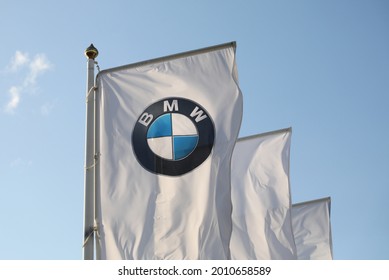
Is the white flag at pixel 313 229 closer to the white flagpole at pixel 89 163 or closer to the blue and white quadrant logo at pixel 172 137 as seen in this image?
the blue and white quadrant logo at pixel 172 137

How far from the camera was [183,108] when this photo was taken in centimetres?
1119

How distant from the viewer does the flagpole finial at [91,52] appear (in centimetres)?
1237

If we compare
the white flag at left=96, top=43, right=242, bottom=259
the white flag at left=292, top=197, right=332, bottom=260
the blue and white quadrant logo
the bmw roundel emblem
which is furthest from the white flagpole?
the white flag at left=292, top=197, right=332, bottom=260

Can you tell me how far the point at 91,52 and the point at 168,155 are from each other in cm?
303

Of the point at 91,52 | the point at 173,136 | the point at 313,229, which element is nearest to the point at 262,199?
the point at 313,229

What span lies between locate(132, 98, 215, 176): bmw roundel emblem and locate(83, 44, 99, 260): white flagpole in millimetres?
897

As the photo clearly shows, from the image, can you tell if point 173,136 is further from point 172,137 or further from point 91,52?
point 91,52

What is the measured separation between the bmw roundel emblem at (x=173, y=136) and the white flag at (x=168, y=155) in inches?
0.7

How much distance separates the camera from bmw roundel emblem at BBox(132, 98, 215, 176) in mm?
10773

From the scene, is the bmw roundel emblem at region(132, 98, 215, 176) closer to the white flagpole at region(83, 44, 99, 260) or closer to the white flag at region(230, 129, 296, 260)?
the white flagpole at region(83, 44, 99, 260)

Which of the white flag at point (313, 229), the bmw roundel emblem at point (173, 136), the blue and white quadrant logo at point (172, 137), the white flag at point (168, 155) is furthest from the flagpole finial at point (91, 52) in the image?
the white flag at point (313, 229)

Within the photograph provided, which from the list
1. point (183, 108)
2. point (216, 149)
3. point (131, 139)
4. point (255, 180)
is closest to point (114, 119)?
point (131, 139)

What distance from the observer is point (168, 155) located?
10.9 metres

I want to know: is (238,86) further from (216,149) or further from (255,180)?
(255,180)
